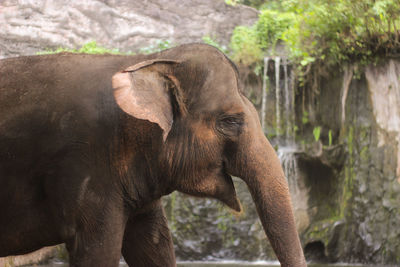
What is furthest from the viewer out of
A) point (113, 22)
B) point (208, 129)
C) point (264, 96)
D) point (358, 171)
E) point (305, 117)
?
point (113, 22)

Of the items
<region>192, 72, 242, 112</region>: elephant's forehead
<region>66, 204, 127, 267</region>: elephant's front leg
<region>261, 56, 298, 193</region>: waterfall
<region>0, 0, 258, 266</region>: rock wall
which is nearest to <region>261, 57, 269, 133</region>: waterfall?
<region>261, 56, 298, 193</region>: waterfall

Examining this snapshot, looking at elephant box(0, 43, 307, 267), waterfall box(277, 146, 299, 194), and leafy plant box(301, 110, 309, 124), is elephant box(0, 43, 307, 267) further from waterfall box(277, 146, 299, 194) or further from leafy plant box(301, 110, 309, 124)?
leafy plant box(301, 110, 309, 124)

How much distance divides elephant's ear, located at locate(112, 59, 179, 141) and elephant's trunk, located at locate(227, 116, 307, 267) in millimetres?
489

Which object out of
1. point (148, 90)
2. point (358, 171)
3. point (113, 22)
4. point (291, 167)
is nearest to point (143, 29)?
point (113, 22)

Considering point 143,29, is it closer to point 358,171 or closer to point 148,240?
point 358,171

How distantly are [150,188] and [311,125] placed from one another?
8233mm

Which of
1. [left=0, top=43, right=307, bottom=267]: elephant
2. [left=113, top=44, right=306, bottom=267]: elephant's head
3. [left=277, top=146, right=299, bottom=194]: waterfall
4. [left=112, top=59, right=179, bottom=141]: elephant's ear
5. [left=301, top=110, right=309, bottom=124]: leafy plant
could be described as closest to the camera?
[left=112, top=59, right=179, bottom=141]: elephant's ear

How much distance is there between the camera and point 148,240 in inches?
178

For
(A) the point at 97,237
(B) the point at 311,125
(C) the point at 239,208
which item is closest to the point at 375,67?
(B) the point at 311,125

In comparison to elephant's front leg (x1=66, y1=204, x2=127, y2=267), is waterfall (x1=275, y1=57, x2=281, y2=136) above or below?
below

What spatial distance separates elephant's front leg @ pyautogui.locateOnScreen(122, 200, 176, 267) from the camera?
14.8 feet

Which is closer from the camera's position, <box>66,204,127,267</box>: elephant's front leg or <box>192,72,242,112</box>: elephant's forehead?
<box>66,204,127,267</box>: elephant's front leg

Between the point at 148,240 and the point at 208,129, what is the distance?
87 centimetres

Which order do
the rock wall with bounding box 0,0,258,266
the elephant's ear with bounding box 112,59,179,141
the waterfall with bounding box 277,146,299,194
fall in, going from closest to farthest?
the elephant's ear with bounding box 112,59,179,141
the rock wall with bounding box 0,0,258,266
the waterfall with bounding box 277,146,299,194
